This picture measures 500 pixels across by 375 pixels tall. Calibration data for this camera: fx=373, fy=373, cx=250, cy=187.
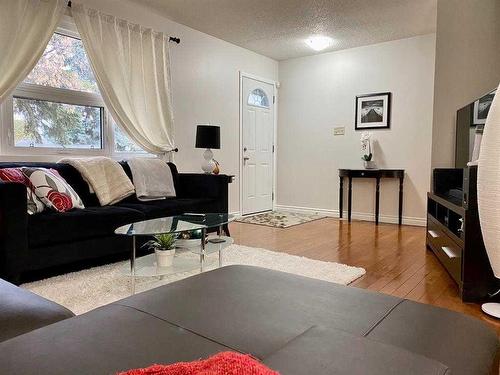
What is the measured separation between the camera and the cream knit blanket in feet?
10.4

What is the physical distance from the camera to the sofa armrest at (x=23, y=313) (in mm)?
904

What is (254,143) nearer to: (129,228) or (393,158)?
(393,158)

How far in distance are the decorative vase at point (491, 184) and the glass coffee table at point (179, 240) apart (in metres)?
1.61

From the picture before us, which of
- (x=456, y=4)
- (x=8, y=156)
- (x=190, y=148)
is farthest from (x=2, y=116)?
(x=456, y=4)

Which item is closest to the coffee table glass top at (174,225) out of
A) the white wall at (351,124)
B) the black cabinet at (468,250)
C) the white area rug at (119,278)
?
the white area rug at (119,278)

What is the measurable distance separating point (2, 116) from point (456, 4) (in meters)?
4.21

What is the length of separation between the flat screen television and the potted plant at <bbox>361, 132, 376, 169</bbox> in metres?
1.58

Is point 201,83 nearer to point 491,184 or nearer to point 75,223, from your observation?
point 75,223

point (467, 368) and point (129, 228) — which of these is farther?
point (129, 228)

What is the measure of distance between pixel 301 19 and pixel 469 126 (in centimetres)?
220

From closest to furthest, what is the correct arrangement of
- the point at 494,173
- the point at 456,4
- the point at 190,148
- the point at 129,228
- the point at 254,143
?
the point at 494,173, the point at 129,228, the point at 456,4, the point at 190,148, the point at 254,143

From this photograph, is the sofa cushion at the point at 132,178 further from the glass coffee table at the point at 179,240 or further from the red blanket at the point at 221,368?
the red blanket at the point at 221,368

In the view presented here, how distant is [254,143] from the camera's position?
18.8ft

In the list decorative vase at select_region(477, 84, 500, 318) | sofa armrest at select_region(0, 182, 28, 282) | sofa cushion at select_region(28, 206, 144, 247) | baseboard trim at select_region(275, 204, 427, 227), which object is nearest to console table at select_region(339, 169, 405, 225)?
baseboard trim at select_region(275, 204, 427, 227)
